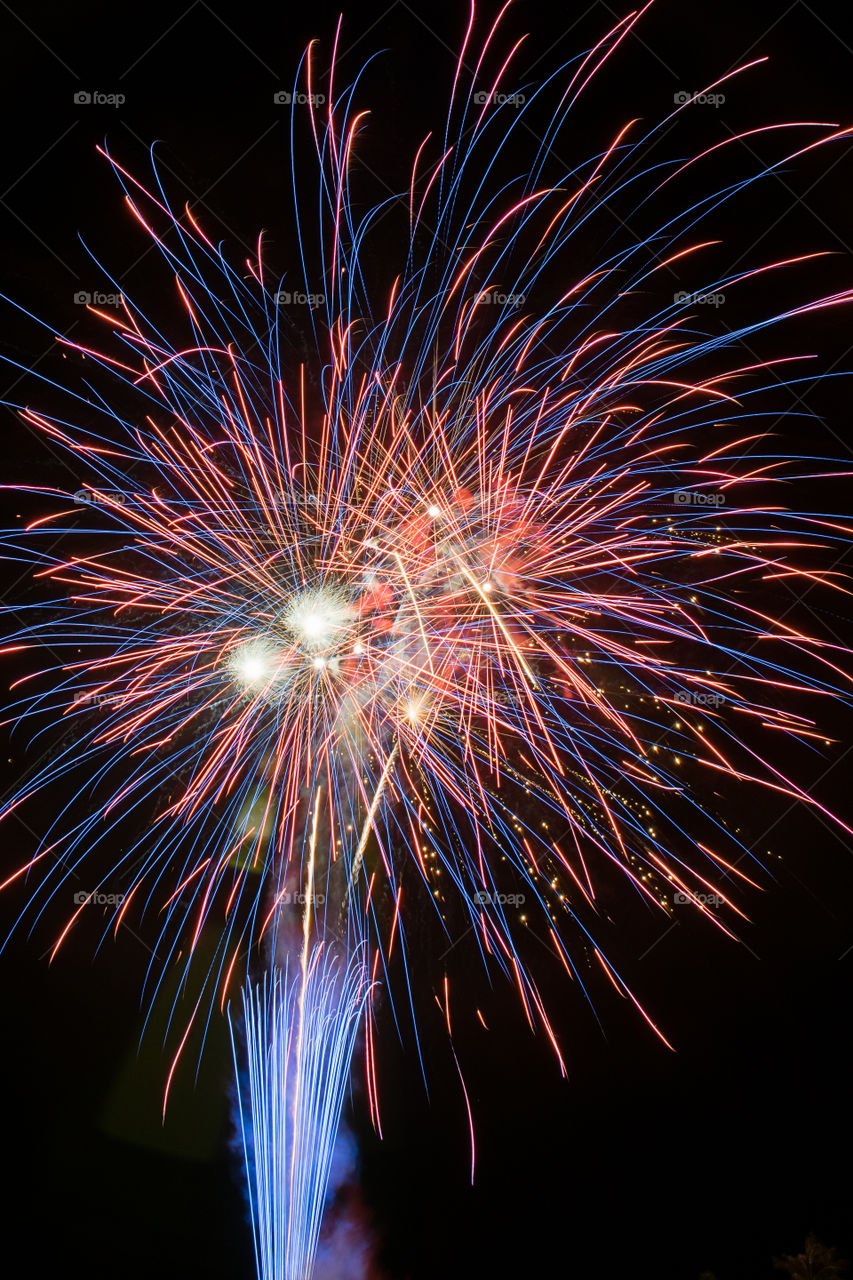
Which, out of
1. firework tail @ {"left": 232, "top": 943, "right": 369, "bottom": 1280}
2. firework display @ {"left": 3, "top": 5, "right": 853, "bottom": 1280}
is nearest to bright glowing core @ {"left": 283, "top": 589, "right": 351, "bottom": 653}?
firework display @ {"left": 3, "top": 5, "right": 853, "bottom": 1280}

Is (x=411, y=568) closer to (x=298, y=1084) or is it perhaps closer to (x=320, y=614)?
(x=320, y=614)

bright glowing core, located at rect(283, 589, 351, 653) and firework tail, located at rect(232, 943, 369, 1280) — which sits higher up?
bright glowing core, located at rect(283, 589, 351, 653)

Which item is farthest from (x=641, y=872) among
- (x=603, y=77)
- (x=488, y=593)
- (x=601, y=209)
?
(x=603, y=77)

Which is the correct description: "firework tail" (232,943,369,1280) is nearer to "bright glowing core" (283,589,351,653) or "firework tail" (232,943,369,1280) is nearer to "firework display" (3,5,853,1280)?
"firework display" (3,5,853,1280)

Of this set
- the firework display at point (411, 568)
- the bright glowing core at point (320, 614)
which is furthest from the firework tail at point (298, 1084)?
the bright glowing core at point (320, 614)

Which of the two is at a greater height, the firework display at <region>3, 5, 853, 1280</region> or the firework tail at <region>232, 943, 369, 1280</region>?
the firework display at <region>3, 5, 853, 1280</region>

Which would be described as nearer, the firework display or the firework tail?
the firework display

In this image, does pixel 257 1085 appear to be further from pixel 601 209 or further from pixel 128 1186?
pixel 601 209

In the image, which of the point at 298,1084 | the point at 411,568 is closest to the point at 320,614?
the point at 411,568

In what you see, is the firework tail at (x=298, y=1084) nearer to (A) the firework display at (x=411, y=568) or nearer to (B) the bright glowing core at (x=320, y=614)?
(A) the firework display at (x=411, y=568)

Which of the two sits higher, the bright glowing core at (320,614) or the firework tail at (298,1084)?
the bright glowing core at (320,614)
